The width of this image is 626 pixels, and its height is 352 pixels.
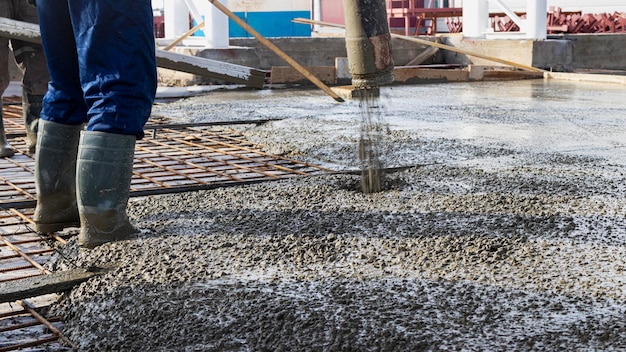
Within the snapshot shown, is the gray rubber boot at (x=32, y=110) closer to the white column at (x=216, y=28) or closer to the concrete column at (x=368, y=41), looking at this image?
the concrete column at (x=368, y=41)

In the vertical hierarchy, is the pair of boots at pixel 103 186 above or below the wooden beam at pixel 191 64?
below

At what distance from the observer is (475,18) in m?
12.9

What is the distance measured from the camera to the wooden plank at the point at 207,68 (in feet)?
12.0

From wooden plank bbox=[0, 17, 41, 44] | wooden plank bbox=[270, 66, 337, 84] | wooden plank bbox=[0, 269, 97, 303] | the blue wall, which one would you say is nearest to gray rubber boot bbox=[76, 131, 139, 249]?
wooden plank bbox=[0, 269, 97, 303]

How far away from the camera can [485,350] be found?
1.80 metres

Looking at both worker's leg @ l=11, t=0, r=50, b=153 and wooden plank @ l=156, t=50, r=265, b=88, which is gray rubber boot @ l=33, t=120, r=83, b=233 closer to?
wooden plank @ l=156, t=50, r=265, b=88

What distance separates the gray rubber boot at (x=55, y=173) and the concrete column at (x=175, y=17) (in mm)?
10092

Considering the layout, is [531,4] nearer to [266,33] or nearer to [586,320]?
[266,33]

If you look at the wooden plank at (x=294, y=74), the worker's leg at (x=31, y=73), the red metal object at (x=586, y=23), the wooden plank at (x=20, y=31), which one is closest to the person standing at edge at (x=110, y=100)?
the wooden plank at (x=20, y=31)

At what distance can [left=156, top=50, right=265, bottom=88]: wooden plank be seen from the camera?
365 centimetres

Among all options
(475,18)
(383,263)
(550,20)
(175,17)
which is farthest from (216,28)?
(550,20)

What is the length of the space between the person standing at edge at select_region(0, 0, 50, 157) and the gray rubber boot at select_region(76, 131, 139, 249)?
1996mm

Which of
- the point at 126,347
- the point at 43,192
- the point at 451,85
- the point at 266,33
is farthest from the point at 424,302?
the point at 266,33

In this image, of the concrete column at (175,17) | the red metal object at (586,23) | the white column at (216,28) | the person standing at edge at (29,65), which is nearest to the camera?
the person standing at edge at (29,65)
